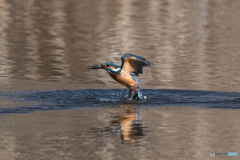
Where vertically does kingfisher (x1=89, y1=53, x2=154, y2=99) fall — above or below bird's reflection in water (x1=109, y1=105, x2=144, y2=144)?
above

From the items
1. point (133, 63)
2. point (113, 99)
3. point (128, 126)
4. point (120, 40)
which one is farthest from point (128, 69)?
point (120, 40)

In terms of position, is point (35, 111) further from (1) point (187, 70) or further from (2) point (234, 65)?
(2) point (234, 65)

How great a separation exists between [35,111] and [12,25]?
50.5ft

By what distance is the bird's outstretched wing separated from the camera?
1068 centimetres

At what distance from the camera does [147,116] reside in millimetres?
9609

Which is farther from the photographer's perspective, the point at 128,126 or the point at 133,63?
the point at 133,63

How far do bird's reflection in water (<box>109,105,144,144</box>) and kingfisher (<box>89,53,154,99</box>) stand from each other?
41.3 inches

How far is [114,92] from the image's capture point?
38.4 feet

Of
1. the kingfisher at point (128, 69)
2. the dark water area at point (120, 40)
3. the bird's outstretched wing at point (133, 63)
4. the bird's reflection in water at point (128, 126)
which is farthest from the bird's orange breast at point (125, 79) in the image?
the dark water area at point (120, 40)

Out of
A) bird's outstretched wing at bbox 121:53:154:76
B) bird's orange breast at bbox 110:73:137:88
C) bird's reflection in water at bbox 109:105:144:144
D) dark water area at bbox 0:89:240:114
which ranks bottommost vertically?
bird's reflection in water at bbox 109:105:144:144

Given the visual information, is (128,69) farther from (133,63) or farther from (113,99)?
(113,99)

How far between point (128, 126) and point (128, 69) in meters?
2.44

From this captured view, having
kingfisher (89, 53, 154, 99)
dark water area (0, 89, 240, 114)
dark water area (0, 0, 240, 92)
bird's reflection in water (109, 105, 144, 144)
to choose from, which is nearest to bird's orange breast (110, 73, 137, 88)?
kingfisher (89, 53, 154, 99)

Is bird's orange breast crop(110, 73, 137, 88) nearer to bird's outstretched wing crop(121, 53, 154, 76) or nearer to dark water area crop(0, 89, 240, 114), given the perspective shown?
bird's outstretched wing crop(121, 53, 154, 76)
